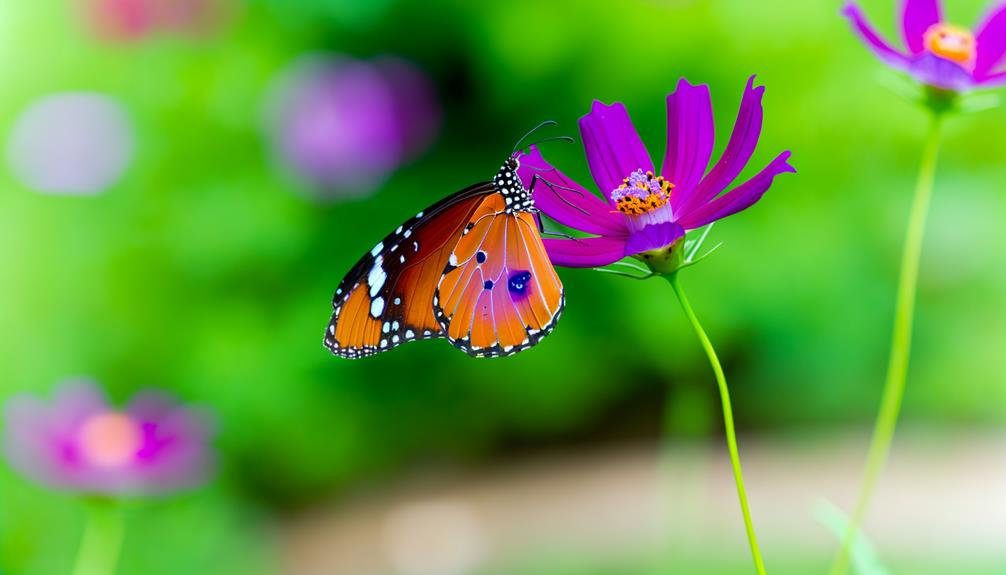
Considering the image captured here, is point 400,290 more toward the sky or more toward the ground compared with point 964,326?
more toward the ground

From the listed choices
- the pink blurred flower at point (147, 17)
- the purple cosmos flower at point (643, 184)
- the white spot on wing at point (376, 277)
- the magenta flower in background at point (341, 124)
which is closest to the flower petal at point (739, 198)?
the purple cosmos flower at point (643, 184)

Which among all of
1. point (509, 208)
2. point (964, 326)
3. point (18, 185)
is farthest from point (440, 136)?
point (509, 208)

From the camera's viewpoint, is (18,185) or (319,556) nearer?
(18,185)

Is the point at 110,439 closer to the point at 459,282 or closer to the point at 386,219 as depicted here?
the point at 459,282

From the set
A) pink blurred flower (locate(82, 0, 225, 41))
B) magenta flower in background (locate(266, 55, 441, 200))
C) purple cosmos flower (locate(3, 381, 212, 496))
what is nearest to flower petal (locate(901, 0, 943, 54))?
purple cosmos flower (locate(3, 381, 212, 496))

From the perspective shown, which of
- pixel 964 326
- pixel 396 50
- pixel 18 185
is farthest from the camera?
pixel 964 326

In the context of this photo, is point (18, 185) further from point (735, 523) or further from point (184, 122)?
point (735, 523)

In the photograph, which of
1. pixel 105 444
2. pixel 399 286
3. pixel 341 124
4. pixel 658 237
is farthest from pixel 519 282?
pixel 341 124

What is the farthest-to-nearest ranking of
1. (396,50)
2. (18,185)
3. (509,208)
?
(396,50), (18,185), (509,208)
